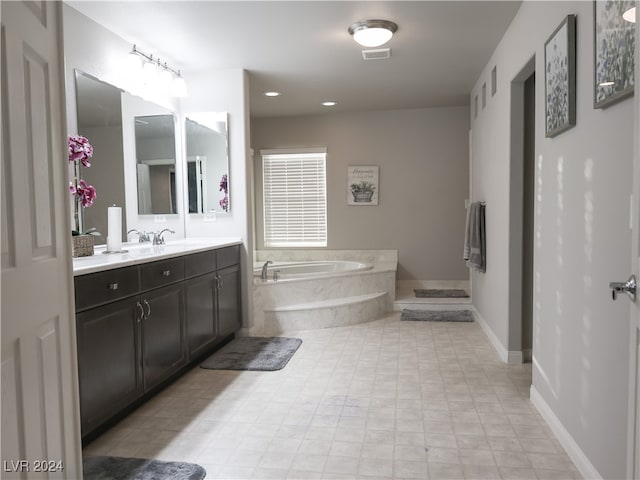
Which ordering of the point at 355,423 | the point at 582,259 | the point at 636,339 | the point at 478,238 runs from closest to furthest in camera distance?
the point at 636,339, the point at 582,259, the point at 355,423, the point at 478,238

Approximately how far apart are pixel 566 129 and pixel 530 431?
1507mm

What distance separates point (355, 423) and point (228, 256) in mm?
1993

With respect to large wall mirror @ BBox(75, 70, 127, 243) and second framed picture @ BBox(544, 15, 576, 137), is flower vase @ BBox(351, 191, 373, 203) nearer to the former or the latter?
large wall mirror @ BBox(75, 70, 127, 243)

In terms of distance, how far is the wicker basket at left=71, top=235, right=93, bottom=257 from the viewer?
2729mm

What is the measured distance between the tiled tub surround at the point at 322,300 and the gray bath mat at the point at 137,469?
2.30 meters

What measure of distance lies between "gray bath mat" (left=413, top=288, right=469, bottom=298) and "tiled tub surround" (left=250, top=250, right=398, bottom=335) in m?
0.49

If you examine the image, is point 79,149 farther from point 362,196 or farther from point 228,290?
point 362,196

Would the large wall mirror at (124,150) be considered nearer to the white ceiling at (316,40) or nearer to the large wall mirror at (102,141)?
the large wall mirror at (102,141)

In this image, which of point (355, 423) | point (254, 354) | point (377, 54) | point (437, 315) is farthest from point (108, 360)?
point (437, 315)

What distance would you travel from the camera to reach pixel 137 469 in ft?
6.77

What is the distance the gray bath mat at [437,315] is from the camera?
4.89 meters

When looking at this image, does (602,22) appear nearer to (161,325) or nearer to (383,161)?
(161,325)

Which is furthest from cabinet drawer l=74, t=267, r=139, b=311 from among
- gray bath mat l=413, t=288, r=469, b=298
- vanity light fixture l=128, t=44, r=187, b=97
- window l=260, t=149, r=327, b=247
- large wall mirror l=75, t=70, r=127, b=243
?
window l=260, t=149, r=327, b=247

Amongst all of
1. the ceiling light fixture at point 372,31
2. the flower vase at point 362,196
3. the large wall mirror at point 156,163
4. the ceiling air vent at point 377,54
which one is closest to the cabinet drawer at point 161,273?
the large wall mirror at point 156,163
